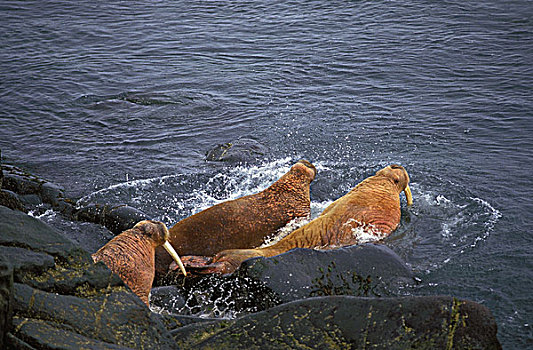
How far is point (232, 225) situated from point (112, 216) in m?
1.79

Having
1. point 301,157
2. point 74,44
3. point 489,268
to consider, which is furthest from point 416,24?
point 489,268

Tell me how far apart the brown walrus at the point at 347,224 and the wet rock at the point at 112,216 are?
1356 mm

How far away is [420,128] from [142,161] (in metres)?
4.91

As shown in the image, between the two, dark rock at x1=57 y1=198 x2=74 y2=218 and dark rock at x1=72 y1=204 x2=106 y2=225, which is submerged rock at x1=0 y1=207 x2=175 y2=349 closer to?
dark rock at x1=72 y1=204 x2=106 y2=225

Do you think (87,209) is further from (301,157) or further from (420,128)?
(420,128)

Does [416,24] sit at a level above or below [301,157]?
above

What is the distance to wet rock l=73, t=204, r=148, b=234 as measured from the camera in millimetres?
7957

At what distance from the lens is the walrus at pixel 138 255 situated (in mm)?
6090

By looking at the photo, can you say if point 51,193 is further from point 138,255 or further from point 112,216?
point 138,255

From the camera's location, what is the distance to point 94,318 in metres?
3.71

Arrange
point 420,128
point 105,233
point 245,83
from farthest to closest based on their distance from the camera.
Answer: point 245,83, point 420,128, point 105,233

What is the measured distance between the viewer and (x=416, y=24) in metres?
16.6

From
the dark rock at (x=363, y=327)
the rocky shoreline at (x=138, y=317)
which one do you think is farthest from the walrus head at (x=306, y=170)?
the dark rock at (x=363, y=327)

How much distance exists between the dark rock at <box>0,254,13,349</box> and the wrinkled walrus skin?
2.57 meters
